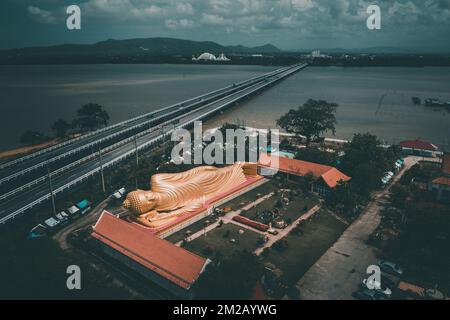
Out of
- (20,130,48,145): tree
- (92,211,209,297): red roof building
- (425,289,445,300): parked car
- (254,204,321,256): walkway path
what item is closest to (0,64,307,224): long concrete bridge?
(20,130,48,145): tree

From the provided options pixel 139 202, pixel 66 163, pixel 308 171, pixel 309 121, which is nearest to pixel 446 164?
pixel 308 171

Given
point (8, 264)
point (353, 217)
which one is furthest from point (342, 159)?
point (8, 264)

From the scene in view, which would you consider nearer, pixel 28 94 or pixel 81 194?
pixel 81 194

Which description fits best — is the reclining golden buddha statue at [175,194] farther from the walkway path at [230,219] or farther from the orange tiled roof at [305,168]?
the orange tiled roof at [305,168]

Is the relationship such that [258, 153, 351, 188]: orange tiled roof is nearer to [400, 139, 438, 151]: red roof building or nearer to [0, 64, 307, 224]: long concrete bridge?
[0, 64, 307, 224]: long concrete bridge

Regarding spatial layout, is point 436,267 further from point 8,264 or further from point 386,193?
point 8,264

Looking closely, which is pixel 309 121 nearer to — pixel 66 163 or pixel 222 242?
pixel 222 242
